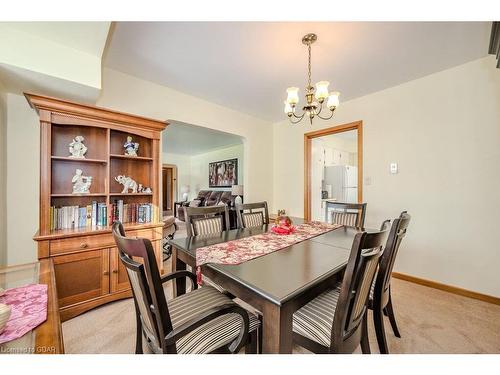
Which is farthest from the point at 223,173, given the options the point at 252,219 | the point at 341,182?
the point at 252,219

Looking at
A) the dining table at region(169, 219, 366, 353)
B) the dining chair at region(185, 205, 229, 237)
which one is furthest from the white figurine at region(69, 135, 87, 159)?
the dining table at region(169, 219, 366, 353)

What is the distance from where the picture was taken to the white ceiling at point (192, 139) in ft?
15.5

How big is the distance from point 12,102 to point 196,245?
2.18 metres

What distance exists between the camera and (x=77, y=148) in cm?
203

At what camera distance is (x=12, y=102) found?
1.88m

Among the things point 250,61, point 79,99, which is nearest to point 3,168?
point 79,99

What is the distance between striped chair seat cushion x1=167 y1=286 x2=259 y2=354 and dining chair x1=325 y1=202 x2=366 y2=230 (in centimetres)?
167

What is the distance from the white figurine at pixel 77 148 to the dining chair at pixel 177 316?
1.50 m

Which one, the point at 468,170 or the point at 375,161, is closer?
the point at 468,170

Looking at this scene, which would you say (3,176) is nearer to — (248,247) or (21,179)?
(21,179)

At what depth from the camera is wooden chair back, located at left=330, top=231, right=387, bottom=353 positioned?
826 mm

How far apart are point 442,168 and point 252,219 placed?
2.24m
